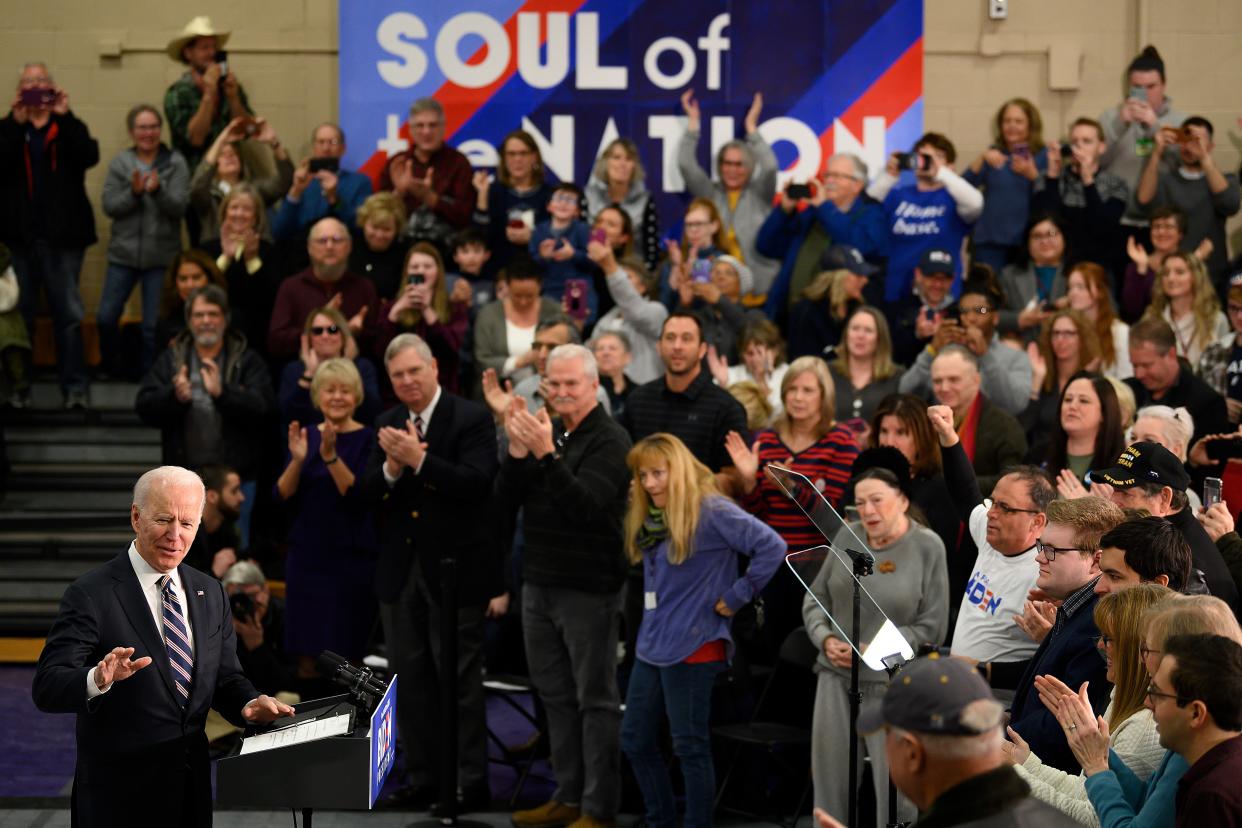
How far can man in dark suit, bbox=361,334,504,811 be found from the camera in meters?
7.07

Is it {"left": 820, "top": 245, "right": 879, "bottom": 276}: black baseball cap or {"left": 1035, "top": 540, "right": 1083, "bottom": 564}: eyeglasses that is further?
{"left": 820, "top": 245, "right": 879, "bottom": 276}: black baseball cap

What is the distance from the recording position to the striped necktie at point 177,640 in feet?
15.7

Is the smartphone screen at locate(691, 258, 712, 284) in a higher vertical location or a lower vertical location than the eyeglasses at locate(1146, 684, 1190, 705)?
higher

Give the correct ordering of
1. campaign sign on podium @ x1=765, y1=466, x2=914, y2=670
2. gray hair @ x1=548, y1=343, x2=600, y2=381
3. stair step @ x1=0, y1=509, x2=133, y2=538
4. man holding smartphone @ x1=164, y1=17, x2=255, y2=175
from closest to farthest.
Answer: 1. campaign sign on podium @ x1=765, y1=466, x2=914, y2=670
2. gray hair @ x1=548, y1=343, x2=600, y2=381
3. stair step @ x1=0, y1=509, x2=133, y2=538
4. man holding smartphone @ x1=164, y1=17, x2=255, y2=175

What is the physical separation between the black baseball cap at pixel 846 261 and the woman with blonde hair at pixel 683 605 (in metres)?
3.07

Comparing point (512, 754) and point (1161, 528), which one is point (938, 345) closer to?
point (512, 754)

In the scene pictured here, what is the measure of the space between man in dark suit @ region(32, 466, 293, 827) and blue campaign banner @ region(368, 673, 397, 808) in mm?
314

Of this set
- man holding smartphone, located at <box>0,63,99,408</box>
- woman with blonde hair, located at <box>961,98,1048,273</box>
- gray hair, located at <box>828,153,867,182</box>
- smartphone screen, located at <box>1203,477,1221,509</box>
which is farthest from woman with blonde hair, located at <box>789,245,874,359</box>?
man holding smartphone, located at <box>0,63,99,408</box>

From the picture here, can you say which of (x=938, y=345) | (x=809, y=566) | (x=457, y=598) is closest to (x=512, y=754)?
(x=457, y=598)

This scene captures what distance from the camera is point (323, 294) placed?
370 inches

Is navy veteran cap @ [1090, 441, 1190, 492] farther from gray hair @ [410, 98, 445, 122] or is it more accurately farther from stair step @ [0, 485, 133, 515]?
stair step @ [0, 485, 133, 515]

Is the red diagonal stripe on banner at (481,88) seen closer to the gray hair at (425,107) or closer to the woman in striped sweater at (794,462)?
the gray hair at (425,107)

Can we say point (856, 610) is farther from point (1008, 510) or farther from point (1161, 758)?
point (1161, 758)

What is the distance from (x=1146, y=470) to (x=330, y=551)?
4068mm
